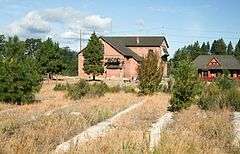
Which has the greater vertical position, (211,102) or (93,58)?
(93,58)

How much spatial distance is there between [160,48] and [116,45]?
43.7ft

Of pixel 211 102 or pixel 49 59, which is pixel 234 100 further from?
pixel 49 59

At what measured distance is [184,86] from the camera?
2478 centimetres

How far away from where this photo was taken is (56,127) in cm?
1536

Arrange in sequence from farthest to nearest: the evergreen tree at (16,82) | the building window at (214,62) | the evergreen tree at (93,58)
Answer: the building window at (214,62)
the evergreen tree at (93,58)
the evergreen tree at (16,82)

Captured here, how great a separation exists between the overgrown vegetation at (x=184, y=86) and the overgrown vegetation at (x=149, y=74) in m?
11.9

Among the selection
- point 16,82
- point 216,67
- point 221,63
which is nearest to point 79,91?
point 16,82

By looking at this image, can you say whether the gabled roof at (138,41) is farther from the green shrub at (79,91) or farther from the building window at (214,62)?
the green shrub at (79,91)

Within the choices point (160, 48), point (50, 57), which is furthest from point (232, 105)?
point (160, 48)

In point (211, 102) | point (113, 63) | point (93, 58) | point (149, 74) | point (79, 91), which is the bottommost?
point (211, 102)

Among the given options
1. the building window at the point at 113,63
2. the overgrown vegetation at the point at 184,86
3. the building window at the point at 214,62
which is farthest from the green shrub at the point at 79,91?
the building window at the point at 214,62

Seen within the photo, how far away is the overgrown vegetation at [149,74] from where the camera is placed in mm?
37250

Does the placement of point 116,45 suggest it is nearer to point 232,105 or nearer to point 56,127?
point 232,105

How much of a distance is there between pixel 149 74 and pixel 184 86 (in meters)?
12.8
